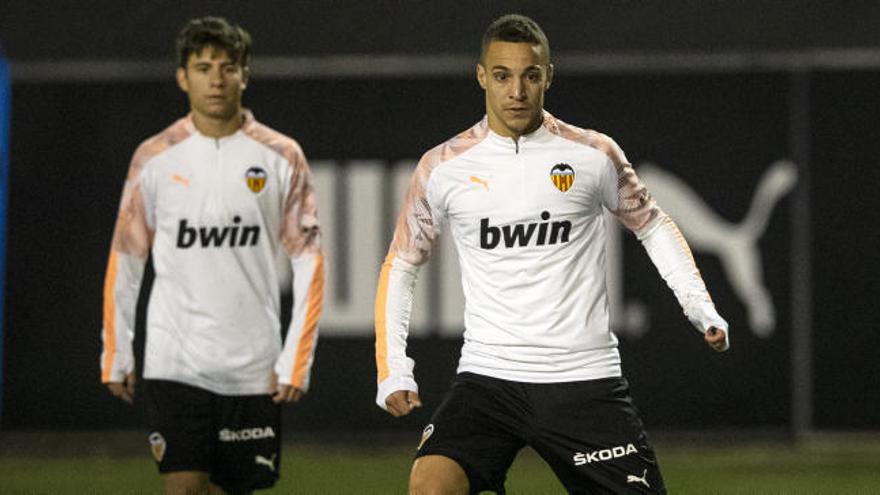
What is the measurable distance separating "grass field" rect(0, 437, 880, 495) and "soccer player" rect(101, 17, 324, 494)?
2782 millimetres

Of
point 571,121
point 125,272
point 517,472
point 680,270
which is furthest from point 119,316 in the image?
point 571,121

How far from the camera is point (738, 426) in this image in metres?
11.6

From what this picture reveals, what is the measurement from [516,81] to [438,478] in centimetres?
130

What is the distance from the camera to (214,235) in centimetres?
680

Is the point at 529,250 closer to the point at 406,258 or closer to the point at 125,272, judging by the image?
the point at 406,258

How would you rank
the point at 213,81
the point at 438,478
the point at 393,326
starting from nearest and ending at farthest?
the point at 438,478 → the point at 393,326 → the point at 213,81

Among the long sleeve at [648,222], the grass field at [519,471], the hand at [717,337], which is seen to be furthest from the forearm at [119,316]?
the grass field at [519,471]

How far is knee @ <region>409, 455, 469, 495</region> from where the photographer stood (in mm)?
5340

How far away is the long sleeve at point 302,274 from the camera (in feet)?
22.2

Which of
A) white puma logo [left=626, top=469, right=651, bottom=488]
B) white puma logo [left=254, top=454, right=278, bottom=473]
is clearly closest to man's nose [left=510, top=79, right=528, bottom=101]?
white puma logo [left=626, top=469, right=651, bottom=488]

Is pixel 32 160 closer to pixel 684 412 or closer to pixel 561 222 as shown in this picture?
pixel 684 412

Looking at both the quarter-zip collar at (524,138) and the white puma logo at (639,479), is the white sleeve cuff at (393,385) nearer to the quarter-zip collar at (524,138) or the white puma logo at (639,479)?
the white puma logo at (639,479)

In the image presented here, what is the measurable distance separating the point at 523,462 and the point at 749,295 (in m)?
1.90

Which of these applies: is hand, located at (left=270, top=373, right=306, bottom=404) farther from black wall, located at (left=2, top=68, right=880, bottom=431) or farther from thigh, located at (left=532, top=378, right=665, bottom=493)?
black wall, located at (left=2, top=68, right=880, bottom=431)
